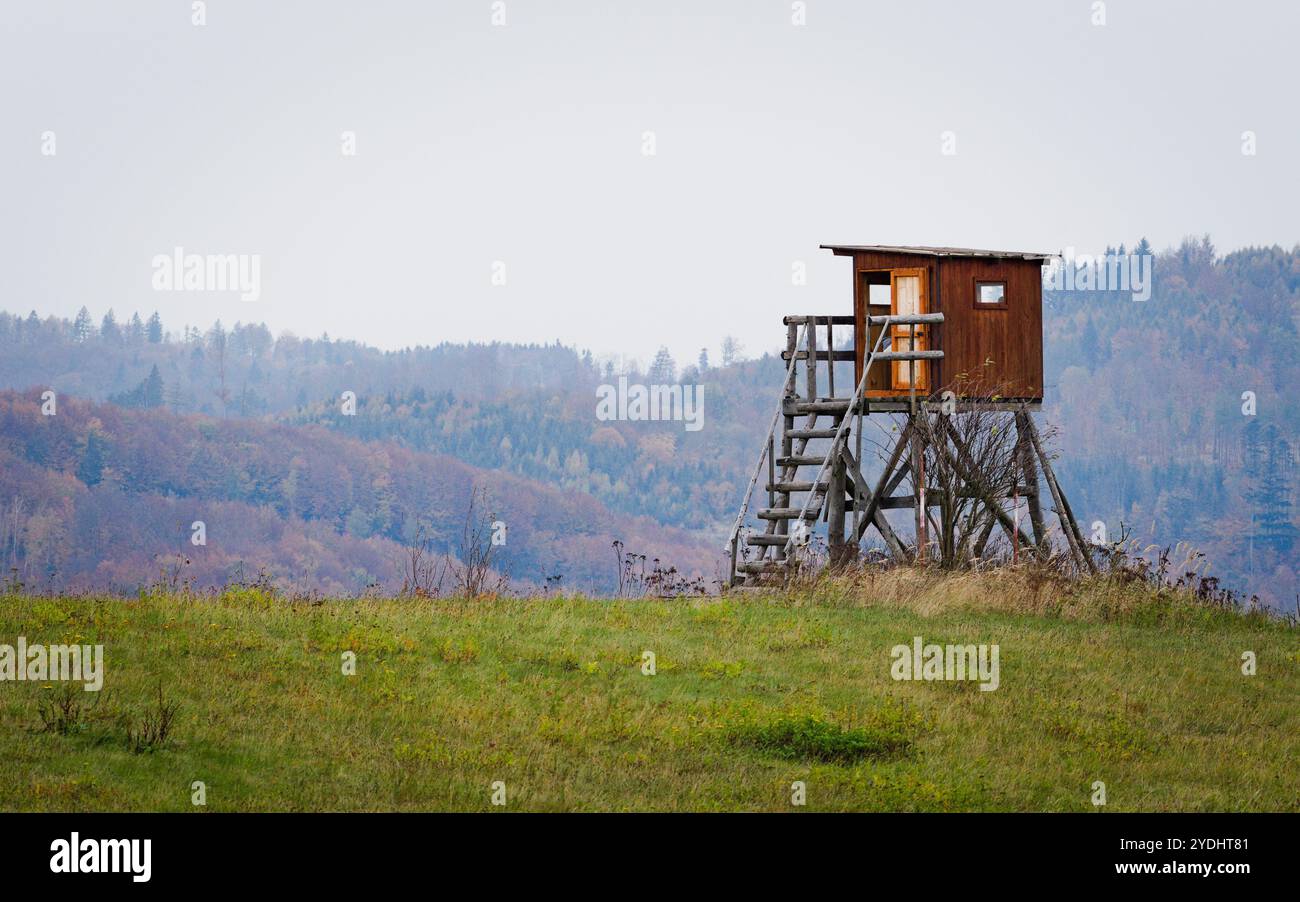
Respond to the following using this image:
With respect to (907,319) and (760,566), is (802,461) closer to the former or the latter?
(760,566)

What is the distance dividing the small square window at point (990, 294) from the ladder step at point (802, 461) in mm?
4166

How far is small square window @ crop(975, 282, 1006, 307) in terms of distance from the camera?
27.2 meters

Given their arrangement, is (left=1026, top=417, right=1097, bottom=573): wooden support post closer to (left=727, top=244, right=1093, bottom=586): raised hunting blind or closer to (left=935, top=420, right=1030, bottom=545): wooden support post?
(left=727, top=244, right=1093, bottom=586): raised hunting blind

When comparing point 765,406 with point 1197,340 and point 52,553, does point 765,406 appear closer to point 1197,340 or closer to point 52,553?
point 1197,340

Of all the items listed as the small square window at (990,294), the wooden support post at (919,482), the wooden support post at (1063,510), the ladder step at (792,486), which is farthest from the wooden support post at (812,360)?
the wooden support post at (1063,510)

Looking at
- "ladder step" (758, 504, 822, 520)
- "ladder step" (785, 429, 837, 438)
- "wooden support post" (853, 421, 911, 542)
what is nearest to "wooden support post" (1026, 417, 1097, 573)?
"wooden support post" (853, 421, 911, 542)

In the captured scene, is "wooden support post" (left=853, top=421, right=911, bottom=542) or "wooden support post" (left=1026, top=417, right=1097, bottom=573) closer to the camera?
"wooden support post" (left=853, top=421, right=911, bottom=542)

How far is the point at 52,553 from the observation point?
120375mm

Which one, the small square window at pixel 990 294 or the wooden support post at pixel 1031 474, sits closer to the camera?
the wooden support post at pixel 1031 474

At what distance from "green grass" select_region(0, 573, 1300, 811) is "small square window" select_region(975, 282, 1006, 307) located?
824 cm

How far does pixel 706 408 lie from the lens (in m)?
170

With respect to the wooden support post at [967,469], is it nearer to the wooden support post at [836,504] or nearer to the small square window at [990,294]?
the wooden support post at [836,504]

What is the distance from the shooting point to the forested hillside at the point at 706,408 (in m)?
146
